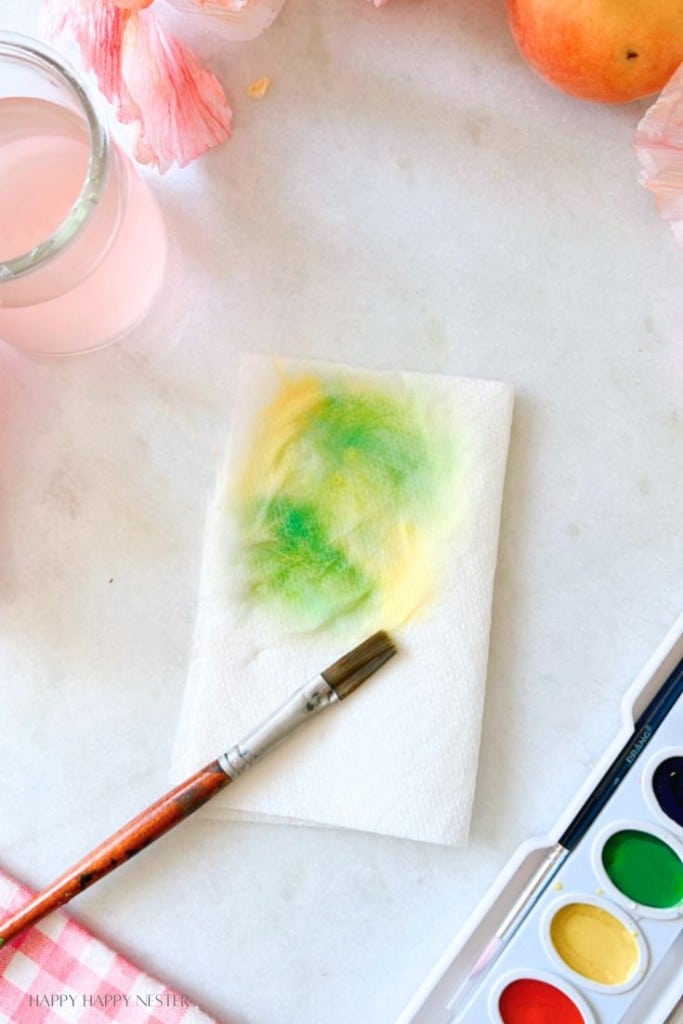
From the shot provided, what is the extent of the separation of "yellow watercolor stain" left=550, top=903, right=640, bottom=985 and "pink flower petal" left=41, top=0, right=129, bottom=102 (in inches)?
18.4

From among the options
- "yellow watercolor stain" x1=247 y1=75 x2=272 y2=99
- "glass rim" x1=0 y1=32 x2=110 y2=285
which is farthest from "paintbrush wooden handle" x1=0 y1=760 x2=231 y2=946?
"yellow watercolor stain" x1=247 y1=75 x2=272 y2=99

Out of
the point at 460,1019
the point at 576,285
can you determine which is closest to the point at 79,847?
the point at 460,1019

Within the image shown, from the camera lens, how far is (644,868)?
491mm

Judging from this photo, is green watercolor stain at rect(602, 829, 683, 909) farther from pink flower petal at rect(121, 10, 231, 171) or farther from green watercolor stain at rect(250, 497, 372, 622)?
pink flower petal at rect(121, 10, 231, 171)

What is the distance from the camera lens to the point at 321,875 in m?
0.52

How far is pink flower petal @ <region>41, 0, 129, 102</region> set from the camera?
0.50m

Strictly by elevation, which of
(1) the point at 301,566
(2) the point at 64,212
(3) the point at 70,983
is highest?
(2) the point at 64,212

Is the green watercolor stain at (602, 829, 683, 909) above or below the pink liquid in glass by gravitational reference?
below

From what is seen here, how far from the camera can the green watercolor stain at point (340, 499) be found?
0.53m

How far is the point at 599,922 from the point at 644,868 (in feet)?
0.11

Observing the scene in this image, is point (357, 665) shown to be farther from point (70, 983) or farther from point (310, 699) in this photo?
point (70, 983)

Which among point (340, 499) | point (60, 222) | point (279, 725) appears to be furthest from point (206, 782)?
point (60, 222)

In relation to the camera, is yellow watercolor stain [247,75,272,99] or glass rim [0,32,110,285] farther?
yellow watercolor stain [247,75,272,99]

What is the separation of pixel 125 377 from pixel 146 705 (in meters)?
0.18
